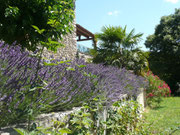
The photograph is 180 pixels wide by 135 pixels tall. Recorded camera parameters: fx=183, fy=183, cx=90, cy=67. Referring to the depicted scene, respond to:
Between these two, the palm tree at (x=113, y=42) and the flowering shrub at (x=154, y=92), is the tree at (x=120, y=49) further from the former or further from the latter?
the flowering shrub at (x=154, y=92)

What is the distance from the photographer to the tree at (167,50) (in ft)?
67.3

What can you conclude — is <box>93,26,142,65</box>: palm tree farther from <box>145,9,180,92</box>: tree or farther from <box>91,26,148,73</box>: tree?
<box>145,9,180,92</box>: tree

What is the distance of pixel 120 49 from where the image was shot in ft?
31.1

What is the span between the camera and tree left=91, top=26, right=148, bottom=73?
9414 millimetres

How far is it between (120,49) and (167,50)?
44.9 ft

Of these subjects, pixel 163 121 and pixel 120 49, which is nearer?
pixel 163 121

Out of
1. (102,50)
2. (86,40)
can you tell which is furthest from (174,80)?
(102,50)

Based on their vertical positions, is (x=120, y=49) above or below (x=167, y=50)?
below

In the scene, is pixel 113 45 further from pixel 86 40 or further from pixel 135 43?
pixel 86 40

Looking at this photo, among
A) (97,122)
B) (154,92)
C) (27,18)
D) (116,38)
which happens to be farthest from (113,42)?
(97,122)

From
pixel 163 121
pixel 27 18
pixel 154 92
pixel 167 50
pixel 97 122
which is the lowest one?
pixel 163 121

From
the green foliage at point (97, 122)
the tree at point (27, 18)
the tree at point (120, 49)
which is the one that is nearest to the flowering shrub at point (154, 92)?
the tree at point (120, 49)

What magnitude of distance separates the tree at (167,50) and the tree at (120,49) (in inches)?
471

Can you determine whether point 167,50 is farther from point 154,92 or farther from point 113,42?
point 113,42
